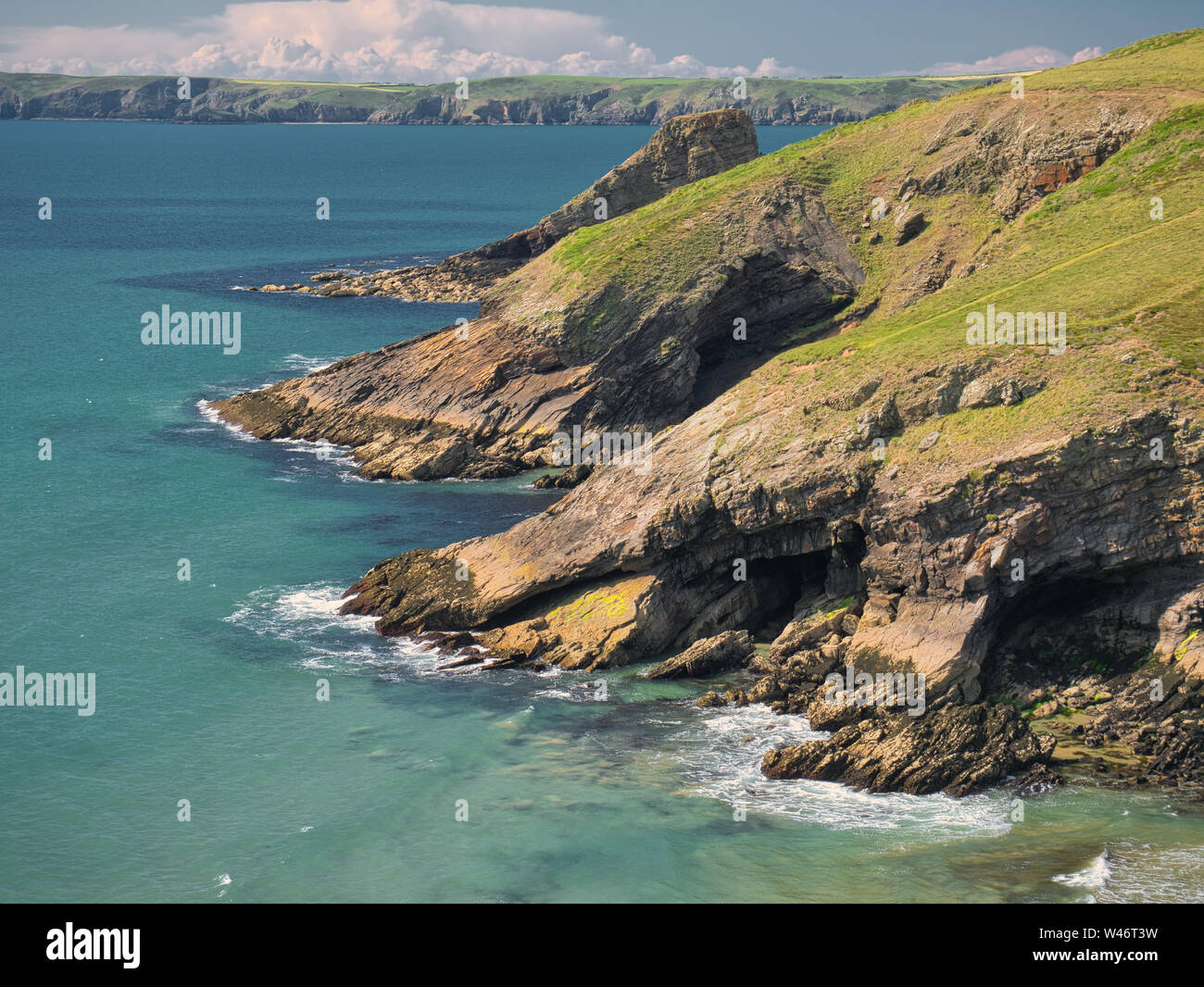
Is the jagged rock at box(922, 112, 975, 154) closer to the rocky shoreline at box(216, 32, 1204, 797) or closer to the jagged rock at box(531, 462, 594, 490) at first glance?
the rocky shoreline at box(216, 32, 1204, 797)

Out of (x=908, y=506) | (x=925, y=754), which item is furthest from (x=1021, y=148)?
(x=925, y=754)

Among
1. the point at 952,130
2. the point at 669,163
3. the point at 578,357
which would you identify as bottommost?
the point at 578,357

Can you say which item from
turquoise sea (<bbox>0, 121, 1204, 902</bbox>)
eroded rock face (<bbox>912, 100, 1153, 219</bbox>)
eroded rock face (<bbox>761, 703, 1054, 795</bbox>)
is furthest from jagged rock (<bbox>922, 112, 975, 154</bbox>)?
eroded rock face (<bbox>761, 703, 1054, 795</bbox>)

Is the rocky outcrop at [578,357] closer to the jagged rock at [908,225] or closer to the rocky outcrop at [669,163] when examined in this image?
the jagged rock at [908,225]

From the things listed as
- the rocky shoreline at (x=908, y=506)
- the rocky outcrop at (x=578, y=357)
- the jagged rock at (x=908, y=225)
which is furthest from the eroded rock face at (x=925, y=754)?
the jagged rock at (x=908, y=225)

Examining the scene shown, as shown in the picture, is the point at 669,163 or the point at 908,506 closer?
the point at 908,506

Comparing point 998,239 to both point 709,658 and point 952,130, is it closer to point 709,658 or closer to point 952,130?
point 952,130
